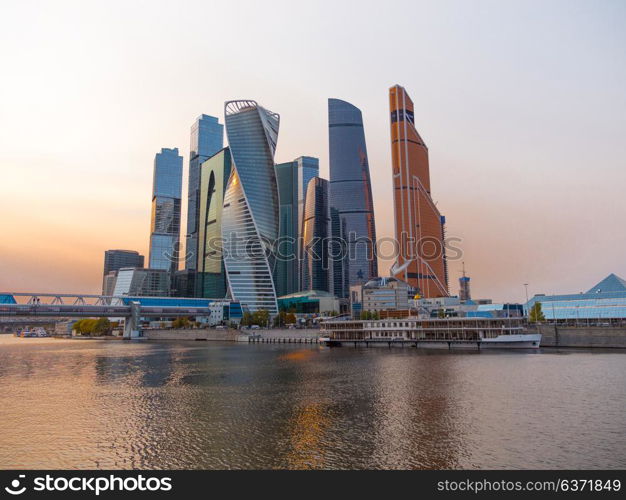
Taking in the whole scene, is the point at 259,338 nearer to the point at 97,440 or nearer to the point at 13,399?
the point at 13,399

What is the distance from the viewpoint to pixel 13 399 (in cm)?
4653

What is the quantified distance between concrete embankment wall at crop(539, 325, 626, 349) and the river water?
36.8m

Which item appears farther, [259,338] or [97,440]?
[259,338]

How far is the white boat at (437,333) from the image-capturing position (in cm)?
9956

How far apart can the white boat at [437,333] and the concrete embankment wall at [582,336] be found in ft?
11.5

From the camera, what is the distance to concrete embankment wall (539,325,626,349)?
9356 centimetres

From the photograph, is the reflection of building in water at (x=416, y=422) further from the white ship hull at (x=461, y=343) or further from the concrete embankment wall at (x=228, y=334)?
the concrete embankment wall at (x=228, y=334)

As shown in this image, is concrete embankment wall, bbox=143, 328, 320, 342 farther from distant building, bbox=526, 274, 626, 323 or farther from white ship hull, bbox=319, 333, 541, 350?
distant building, bbox=526, 274, 626, 323

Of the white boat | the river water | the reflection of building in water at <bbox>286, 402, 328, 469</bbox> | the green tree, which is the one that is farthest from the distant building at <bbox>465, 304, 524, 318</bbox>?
the reflection of building in water at <bbox>286, 402, 328, 469</bbox>

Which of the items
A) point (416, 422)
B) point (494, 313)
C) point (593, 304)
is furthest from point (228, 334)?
point (416, 422)

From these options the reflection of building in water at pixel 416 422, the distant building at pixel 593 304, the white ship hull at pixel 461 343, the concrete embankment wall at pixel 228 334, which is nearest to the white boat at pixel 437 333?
the white ship hull at pixel 461 343

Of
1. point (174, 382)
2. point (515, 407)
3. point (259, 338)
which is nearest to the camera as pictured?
point (515, 407)
